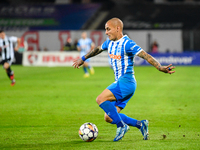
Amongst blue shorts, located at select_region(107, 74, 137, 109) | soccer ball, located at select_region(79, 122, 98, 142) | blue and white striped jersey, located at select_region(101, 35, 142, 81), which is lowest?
soccer ball, located at select_region(79, 122, 98, 142)

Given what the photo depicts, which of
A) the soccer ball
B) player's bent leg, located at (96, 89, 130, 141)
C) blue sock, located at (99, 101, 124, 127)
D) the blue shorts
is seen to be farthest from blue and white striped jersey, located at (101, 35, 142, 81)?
the soccer ball

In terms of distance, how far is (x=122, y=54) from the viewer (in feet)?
19.0

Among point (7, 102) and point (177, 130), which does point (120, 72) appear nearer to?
point (177, 130)

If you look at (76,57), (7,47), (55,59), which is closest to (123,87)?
(7,47)

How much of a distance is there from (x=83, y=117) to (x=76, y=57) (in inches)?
753

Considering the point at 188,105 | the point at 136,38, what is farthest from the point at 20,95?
the point at 136,38

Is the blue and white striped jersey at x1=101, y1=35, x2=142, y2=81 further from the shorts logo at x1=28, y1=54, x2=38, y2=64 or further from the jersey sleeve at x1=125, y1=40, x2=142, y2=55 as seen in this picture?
the shorts logo at x1=28, y1=54, x2=38, y2=64

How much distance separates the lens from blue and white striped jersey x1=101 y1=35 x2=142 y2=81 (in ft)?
18.7

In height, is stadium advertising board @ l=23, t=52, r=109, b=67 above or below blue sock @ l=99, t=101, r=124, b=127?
below

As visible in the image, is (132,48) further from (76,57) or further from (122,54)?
(76,57)

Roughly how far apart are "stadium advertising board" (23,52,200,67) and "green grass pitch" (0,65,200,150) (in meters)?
12.7

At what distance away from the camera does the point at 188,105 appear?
9.91 meters

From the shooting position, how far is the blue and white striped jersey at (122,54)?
5.71 m

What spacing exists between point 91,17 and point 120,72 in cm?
3248
